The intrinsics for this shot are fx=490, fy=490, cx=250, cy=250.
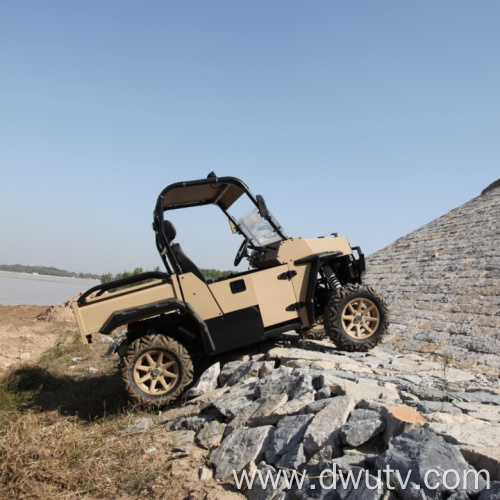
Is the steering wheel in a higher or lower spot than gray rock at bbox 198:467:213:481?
higher

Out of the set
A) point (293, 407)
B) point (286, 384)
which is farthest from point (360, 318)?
point (293, 407)

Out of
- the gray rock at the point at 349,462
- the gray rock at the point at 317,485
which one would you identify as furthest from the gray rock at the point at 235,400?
the gray rock at the point at 349,462

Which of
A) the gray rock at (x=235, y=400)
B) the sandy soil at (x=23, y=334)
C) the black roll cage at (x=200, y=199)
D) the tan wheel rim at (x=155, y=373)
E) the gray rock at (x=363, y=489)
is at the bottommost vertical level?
the gray rock at (x=363, y=489)

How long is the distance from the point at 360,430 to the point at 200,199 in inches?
165

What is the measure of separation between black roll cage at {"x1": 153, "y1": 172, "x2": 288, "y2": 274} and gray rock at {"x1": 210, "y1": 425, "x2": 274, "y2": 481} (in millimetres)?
2347

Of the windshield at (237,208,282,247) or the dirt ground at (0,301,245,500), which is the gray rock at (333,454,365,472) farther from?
the windshield at (237,208,282,247)

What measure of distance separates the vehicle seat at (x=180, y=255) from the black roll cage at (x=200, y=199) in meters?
0.05

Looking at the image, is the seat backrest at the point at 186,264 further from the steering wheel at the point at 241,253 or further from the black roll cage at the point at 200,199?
the steering wheel at the point at 241,253

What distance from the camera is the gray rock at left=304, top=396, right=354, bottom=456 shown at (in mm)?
3598

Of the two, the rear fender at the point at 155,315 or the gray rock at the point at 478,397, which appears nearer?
the gray rock at the point at 478,397

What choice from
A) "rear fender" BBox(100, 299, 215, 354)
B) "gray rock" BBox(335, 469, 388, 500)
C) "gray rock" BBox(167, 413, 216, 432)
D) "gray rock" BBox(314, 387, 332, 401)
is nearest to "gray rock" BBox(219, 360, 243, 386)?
"rear fender" BBox(100, 299, 215, 354)

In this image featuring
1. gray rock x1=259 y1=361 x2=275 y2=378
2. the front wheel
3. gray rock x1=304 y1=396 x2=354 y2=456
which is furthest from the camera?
the front wheel

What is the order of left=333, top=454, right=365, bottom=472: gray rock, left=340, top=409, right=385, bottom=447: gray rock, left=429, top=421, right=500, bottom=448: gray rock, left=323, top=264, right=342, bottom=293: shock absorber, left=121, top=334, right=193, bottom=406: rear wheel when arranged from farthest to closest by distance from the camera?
left=323, top=264, right=342, bottom=293: shock absorber
left=121, top=334, right=193, bottom=406: rear wheel
left=340, top=409, right=385, bottom=447: gray rock
left=333, top=454, right=365, bottom=472: gray rock
left=429, top=421, right=500, bottom=448: gray rock

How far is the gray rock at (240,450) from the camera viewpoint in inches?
155
